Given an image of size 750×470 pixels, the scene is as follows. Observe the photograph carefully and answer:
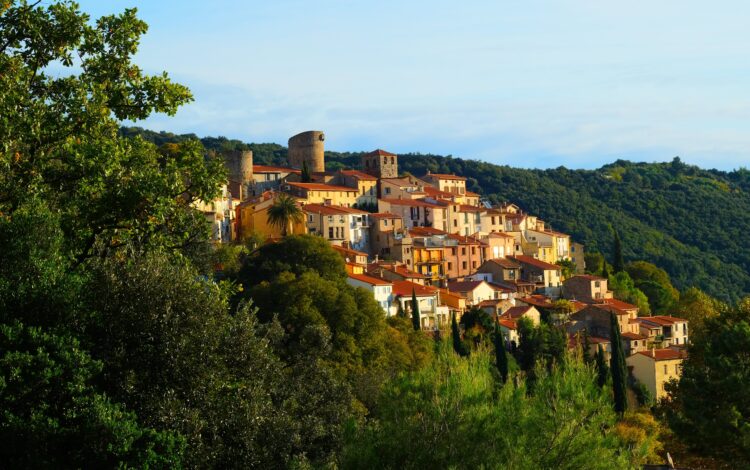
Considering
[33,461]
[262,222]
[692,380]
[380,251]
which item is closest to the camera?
[33,461]

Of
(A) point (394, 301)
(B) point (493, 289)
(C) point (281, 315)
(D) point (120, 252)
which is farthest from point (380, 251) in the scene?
(D) point (120, 252)

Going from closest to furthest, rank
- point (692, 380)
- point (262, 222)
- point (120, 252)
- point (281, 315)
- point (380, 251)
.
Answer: point (120, 252) < point (692, 380) < point (281, 315) < point (262, 222) < point (380, 251)

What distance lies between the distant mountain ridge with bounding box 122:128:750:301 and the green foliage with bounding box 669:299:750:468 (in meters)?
90.2

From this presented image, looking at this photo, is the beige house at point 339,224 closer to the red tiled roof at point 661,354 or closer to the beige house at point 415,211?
the beige house at point 415,211

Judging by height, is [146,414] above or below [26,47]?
below

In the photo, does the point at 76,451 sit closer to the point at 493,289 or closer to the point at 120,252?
the point at 120,252

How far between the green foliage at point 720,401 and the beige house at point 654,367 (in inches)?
1415

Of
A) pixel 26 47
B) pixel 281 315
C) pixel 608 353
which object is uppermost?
pixel 26 47

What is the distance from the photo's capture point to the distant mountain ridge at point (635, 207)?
133 m

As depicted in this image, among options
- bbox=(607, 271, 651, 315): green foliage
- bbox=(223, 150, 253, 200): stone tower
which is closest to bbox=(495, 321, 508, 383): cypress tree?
bbox=(607, 271, 651, 315): green foliage

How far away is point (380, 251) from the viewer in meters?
87.6

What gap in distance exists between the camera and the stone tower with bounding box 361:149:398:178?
108750 mm

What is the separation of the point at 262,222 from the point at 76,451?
64.5 meters

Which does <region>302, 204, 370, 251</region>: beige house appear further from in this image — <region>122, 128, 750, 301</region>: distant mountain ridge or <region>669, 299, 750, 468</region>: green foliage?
<region>669, 299, 750, 468</region>: green foliage
